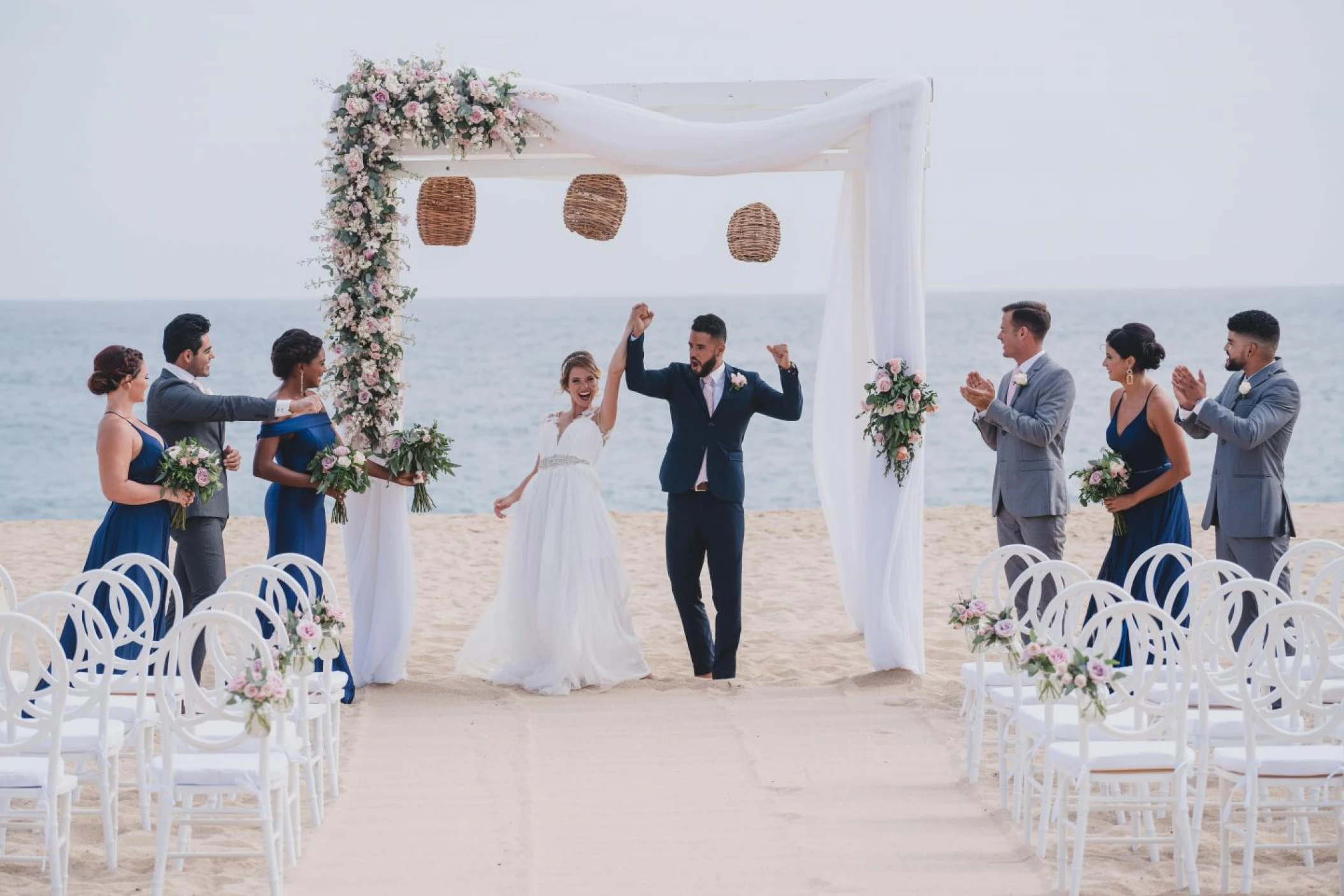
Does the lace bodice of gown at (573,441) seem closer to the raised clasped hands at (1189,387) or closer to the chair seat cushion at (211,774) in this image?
the raised clasped hands at (1189,387)

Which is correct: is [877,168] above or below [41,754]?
above

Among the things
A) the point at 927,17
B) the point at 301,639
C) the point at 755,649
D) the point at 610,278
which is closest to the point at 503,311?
the point at 610,278

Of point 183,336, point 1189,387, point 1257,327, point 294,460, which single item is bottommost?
point 294,460

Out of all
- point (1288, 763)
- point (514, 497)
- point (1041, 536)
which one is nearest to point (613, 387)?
point (514, 497)

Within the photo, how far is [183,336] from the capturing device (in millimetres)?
6574

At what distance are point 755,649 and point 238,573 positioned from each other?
409cm

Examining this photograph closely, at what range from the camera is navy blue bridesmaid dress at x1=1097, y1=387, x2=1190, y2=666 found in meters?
6.70

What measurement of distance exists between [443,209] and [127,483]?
7.29 ft

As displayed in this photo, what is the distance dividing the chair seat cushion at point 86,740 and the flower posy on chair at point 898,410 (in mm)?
3849

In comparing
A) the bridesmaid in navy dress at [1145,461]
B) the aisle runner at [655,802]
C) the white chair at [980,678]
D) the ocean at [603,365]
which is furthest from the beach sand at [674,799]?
the ocean at [603,365]

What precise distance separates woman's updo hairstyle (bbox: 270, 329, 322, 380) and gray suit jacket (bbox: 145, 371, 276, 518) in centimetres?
33

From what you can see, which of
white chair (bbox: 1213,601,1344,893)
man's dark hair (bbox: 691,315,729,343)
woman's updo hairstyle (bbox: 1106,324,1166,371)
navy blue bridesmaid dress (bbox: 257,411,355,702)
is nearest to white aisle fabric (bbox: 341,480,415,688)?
navy blue bridesmaid dress (bbox: 257,411,355,702)

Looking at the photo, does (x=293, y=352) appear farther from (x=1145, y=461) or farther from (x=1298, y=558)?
(x=1298, y=558)

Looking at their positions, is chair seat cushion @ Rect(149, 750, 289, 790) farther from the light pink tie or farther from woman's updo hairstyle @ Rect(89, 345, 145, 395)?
the light pink tie
